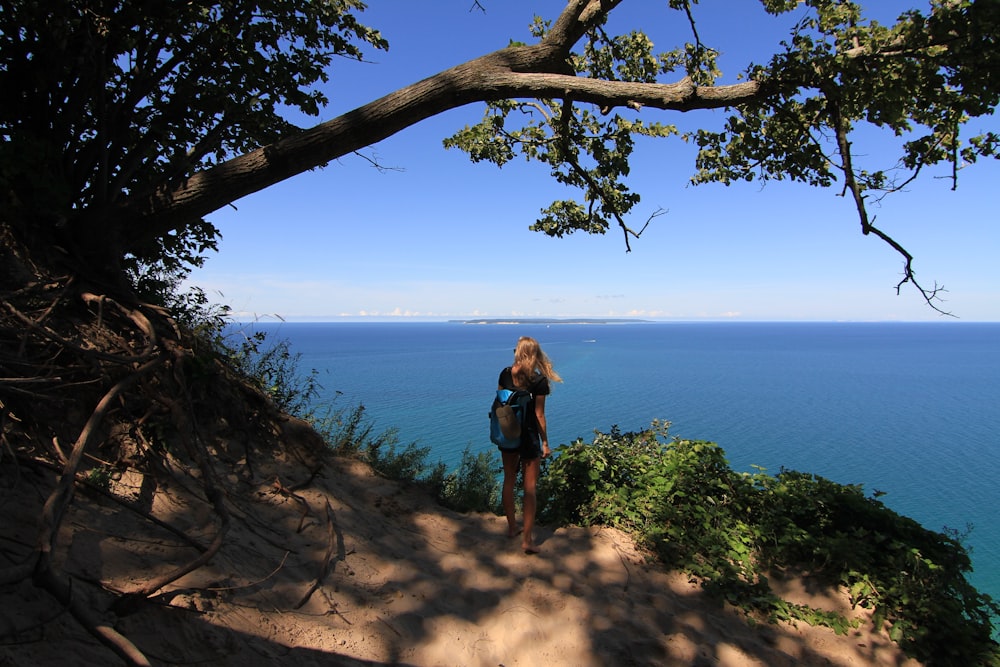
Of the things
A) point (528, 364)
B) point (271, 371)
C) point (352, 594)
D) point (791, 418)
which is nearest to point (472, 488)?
point (528, 364)

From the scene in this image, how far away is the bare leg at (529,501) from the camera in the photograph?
4805 mm

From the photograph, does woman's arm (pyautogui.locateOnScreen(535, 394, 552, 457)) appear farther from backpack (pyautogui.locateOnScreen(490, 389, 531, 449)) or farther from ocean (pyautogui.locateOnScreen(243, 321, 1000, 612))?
ocean (pyautogui.locateOnScreen(243, 321, 1000, 612))

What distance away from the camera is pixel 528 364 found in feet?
16.2

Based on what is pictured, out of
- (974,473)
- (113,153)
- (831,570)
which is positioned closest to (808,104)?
(831,570)

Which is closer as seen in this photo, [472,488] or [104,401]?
[104,401]

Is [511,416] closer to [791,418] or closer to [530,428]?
[530,428]

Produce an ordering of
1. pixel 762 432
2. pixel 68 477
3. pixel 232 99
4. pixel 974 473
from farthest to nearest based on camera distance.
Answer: pixel 762 432 < pixel 974 473 < pixel 232 99 < pixel 68 477

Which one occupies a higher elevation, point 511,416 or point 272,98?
point 272,98

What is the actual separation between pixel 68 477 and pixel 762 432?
29621mm

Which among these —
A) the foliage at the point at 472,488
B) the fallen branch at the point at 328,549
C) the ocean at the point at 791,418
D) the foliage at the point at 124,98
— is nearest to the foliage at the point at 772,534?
the ocean at the point at 791,418

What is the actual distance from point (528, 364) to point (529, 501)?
1.37 meters

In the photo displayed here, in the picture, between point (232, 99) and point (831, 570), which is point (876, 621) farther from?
point (232, 99)

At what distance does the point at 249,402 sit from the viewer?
18.1 ft

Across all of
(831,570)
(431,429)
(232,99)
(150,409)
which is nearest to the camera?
(150,409)
